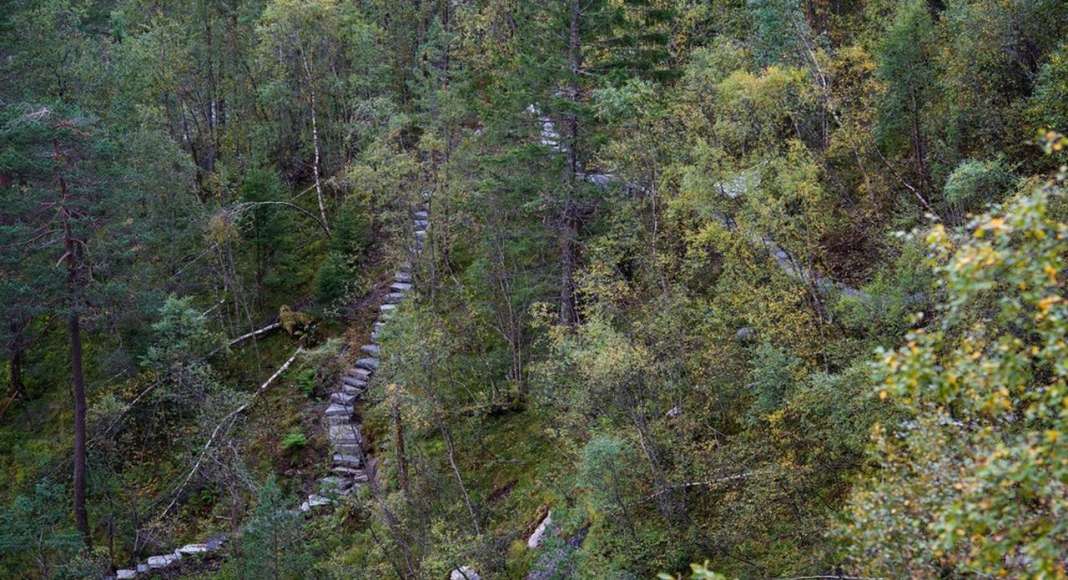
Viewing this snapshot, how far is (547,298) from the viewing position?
19688 mm

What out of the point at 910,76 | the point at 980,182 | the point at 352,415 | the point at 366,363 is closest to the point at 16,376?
the point at 366,363

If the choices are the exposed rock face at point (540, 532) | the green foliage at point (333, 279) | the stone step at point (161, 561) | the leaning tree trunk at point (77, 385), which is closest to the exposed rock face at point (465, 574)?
the exposed rock face at point (540, 532)

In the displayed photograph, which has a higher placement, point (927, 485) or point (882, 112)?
point (882, 112)

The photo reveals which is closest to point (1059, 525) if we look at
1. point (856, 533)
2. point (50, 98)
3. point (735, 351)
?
point (856, 533)

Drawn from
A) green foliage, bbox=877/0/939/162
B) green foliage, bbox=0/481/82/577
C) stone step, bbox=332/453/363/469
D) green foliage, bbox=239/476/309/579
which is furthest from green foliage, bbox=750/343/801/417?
green foliage, bbox=0/481/82/577

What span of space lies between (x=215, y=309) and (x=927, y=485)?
2401 centimetres

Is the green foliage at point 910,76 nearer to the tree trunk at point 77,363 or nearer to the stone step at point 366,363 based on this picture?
the stone step at point 366,363

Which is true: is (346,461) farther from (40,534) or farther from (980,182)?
(980,182)

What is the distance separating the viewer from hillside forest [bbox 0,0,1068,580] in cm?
988

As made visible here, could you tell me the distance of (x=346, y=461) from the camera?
21938mm

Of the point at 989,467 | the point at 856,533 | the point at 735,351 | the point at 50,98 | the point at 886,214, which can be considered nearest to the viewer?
the point at 989,467

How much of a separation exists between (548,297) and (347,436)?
7078 millimetres

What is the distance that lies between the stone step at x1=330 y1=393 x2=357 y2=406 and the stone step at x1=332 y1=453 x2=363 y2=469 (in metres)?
1.83

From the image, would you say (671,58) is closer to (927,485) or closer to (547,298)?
(547,298)
